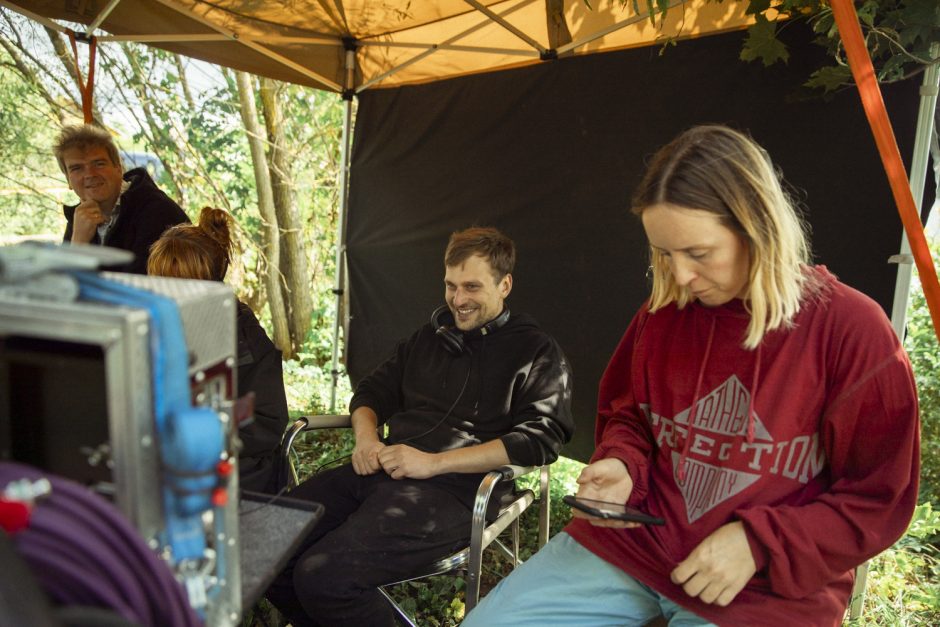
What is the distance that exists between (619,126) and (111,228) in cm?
253

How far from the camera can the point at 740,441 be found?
1478mm

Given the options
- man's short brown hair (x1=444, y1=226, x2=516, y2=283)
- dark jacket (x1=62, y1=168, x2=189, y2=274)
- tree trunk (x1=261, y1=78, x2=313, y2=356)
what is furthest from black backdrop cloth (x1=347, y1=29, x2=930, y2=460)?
tree trunk (x1=261, y1=78, x2=313, y2=356)

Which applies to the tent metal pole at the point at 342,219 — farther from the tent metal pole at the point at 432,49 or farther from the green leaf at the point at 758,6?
the green leaf at the point at 758,6

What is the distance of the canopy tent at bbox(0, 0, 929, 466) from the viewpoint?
2.76 metres

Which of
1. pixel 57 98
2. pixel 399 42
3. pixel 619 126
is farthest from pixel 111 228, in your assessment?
pixel 57 98

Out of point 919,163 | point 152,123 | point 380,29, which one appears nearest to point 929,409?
point 919,163

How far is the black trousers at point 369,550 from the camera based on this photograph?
2.03 meters

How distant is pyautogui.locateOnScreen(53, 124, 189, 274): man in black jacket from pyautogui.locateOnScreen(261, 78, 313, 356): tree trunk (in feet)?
11.7

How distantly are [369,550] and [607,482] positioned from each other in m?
0.85

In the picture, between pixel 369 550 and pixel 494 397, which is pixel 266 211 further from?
pixel 369 550

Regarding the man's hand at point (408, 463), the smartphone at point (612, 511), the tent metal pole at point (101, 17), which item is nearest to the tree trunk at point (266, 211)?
the tent metal pole at point (101, 17)

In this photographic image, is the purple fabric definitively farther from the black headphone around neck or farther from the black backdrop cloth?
the black backdrop cloth

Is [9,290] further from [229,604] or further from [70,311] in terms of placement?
[229,604]

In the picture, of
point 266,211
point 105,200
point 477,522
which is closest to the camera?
point 477,522
